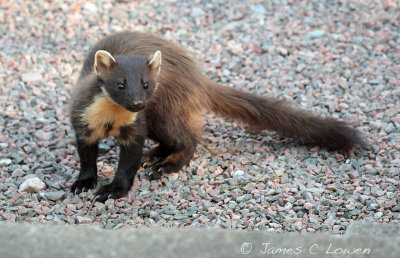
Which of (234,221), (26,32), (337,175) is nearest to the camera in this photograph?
(234,221)

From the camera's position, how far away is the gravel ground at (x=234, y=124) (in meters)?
5.42

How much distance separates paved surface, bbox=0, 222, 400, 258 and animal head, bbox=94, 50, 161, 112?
1441 millimetres

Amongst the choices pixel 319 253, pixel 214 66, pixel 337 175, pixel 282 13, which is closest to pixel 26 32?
pixel 214 66

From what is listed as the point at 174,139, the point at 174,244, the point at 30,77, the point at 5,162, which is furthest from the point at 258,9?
the point at 174,244

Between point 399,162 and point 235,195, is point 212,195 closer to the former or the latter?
point 235,195

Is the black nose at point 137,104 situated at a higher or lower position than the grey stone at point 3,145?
higher

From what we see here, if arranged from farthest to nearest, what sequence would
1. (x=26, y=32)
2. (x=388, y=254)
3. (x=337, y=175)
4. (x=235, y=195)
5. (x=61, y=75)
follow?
(x=26, y=32) → (x=61, y=75) → (x=337, y=175) → (x=235, y=195) → (x=388, y=254)

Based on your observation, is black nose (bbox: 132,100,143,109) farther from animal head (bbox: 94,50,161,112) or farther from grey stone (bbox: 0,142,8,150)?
grey stone (bbox: 0,142,8,150)

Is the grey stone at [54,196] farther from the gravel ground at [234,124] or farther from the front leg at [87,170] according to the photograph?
the front leg at [87,170]

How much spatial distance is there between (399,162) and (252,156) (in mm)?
1449

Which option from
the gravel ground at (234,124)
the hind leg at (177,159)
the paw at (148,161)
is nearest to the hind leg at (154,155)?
the paw at (148,161)

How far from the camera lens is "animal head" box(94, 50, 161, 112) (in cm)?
517

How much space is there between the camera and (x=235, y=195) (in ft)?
18.6

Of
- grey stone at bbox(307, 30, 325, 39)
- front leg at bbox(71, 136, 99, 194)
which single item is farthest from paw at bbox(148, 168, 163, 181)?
grey stone at bbox(307, 30, 325, 39)
